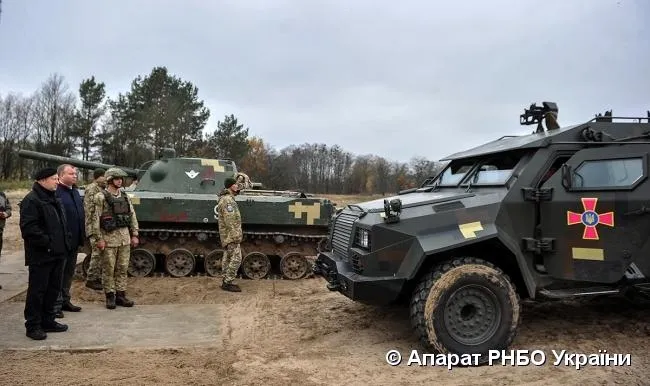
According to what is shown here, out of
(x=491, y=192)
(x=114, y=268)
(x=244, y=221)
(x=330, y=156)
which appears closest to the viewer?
(x=491, y=192)

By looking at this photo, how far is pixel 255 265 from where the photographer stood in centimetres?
1027

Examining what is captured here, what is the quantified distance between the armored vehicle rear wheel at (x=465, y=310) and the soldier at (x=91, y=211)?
15.3ft

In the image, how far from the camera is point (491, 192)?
559 centimetres

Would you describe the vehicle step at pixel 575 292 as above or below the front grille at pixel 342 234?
below

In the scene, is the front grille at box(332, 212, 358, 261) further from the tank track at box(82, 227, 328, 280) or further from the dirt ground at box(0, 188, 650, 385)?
the tank track at box(82, 227, 328, 280)

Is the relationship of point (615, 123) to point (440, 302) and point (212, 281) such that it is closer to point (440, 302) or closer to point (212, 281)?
point (440, 302)

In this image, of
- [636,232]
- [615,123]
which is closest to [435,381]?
[636,232]

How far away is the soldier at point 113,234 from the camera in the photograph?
7.30m

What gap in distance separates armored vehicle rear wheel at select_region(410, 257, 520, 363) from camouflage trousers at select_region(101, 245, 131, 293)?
4288 millimetres

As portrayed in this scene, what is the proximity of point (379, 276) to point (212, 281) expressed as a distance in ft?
17.1

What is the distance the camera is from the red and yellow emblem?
527 cm

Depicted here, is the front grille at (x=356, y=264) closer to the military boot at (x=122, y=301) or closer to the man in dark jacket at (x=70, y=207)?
the man in dark jacket at (x=70, y=207)

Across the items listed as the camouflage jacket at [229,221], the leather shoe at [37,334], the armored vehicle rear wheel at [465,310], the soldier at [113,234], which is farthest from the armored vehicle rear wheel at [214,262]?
the armored vehicle rear wheel at [465,310]

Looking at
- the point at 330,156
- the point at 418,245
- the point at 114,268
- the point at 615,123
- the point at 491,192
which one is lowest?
the point at 114,268
